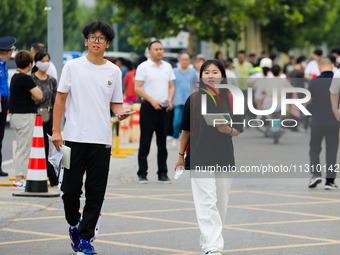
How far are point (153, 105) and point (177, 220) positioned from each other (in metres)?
3.16

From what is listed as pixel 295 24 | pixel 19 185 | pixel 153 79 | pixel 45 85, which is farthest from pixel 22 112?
pixel 295 24

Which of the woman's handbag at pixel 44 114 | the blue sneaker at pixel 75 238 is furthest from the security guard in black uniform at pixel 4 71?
the blue sneaker at pixel 75 238

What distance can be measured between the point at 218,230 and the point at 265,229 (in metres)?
1.99

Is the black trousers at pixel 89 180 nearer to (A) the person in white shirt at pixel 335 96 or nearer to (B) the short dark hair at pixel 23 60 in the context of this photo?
(B) the short dark hair at pixel 23 60

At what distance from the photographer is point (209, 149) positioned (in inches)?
275

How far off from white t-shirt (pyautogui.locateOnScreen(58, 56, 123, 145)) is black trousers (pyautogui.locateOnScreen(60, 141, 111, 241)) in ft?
0.25

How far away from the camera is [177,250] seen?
759cm

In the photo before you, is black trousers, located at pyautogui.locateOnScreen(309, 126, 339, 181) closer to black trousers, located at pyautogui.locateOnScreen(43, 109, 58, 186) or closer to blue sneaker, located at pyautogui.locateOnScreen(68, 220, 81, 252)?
black trousers, located at pyautogui.locateOnScreen(43, 109, 58, 186)

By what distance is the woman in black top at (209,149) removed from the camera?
685cm

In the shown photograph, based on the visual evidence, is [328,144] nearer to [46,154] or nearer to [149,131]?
[149,131]

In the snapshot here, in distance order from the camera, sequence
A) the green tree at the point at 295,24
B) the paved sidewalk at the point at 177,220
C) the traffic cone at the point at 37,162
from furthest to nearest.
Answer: the green tree at the point at 295,24, the traffic cone at the point at 37,162, the paved sidewalk at the point at 177,220

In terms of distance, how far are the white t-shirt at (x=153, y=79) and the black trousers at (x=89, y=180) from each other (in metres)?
5.18

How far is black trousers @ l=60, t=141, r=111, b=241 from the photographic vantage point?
718 centimetres

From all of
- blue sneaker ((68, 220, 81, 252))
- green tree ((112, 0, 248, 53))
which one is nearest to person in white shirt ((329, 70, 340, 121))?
blue sneaker ((68, 220, 81, 252))
